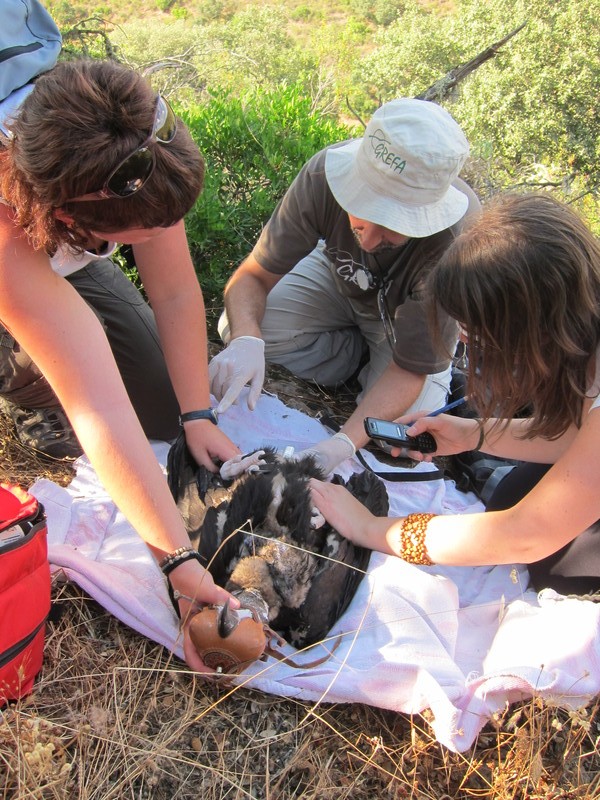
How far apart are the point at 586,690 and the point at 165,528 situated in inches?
52.7

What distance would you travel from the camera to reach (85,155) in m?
1.75

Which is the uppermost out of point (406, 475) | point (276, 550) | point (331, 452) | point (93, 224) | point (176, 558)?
point (93, 224)

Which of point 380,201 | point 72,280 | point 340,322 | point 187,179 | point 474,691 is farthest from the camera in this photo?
point 340,322

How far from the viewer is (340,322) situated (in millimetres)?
3832

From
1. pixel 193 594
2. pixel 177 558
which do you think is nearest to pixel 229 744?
pixel 193 594

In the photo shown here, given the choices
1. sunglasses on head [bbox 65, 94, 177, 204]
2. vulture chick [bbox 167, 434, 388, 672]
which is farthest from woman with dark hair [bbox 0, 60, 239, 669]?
vulture chick [bbox 167, 434, 388, 672]

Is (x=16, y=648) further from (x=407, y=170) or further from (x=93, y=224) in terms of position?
(x=407, y=170)

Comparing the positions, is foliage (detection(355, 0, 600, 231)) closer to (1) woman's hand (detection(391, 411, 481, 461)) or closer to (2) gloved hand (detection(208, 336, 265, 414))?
(2) gloved hand (detection(208, 336, 265, 414))

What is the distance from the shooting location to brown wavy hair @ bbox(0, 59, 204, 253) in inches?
68.9

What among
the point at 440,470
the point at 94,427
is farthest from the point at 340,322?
the point at 94,427

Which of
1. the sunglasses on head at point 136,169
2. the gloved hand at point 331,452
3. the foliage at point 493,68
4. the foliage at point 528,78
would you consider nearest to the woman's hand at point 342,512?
the gloved hand at point 331,452

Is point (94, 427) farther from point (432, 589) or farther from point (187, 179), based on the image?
point (432, 589)

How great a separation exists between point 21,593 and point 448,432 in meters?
1.60

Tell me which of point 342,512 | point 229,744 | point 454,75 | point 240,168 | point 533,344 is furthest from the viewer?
point 454,75
